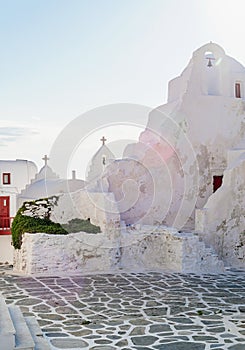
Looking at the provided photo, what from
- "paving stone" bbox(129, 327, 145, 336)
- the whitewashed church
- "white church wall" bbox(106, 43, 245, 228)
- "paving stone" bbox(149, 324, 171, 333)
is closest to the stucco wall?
the whitewashed church

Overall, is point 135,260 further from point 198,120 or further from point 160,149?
point 198,120

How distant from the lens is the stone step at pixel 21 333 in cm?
645

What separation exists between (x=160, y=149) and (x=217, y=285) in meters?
7.40

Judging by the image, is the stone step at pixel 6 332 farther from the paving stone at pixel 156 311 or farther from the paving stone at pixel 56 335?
the paving stone at pixel 156 311

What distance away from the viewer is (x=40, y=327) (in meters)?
8.41

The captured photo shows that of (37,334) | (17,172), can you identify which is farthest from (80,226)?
(17,172)

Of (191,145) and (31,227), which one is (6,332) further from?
(191,145)

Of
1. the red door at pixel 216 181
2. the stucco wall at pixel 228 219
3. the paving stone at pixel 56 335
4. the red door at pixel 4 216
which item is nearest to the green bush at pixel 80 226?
the stucco wall at pixel 228 219

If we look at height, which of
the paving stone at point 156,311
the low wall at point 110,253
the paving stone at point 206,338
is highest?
the low wall at point 110,253

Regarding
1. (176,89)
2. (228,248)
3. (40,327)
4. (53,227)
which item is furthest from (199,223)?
(40,327)

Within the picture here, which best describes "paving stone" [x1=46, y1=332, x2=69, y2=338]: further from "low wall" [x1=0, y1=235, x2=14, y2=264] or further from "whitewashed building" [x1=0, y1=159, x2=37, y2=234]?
"whitewashed building" [x1=0, y1=159, x2=37, y2=234]

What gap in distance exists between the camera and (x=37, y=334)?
7656mm

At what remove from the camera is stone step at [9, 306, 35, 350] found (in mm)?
6449

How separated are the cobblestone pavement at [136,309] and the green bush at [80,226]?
79.4 inches
